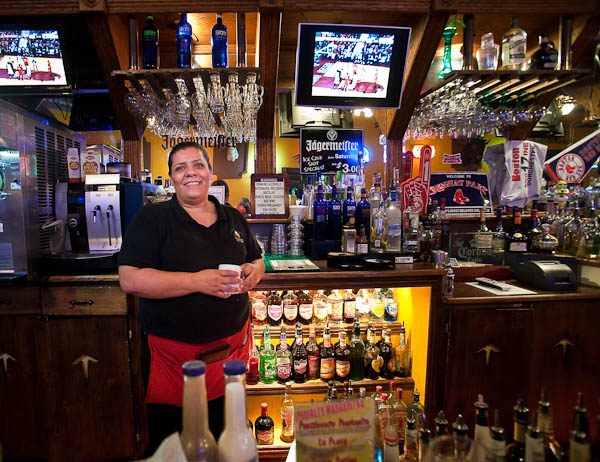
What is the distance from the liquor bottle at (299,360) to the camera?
2.50 metres

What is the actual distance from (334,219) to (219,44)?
1.46 metres

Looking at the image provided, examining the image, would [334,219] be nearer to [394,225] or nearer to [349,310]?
[394,225]

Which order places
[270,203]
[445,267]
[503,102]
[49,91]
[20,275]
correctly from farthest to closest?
1. [503,102]
2. [270,203]
3. [49,91]
4. [445,267]
5. [20,275]

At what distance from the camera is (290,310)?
8.77 ft

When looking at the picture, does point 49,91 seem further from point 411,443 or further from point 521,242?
point 521,242

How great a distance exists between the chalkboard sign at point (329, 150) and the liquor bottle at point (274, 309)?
1.07 m

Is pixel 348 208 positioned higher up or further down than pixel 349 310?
higher up

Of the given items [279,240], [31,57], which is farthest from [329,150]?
[31,57]

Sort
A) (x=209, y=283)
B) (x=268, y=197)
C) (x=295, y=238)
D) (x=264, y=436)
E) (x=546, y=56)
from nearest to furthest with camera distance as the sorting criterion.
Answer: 1. (x=209, y=283)
2. (x=264, y=436)
3. (x=546, y=56)
4. (x=295, y=238)
5. (x=268, y=197)

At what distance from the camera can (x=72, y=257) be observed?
2234 mm

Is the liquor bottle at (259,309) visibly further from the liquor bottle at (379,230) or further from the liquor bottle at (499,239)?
the liquor bottle at (499,239)

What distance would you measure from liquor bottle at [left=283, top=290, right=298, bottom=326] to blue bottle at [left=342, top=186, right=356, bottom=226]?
0.68 metres

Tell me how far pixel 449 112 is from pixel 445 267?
1464mm

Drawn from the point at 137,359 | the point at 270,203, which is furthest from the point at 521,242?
the point at 137,359
